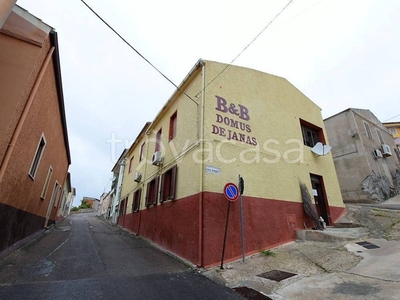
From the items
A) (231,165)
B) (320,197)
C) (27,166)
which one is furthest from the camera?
(320,197)

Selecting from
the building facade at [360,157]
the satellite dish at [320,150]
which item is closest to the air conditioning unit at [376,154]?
the building facade at [360,157]

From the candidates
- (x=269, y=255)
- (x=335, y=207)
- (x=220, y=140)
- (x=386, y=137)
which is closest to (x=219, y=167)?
(x=220, y=140)

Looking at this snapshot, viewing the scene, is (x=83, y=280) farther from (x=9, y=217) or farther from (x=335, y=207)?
(x=335, y=207)

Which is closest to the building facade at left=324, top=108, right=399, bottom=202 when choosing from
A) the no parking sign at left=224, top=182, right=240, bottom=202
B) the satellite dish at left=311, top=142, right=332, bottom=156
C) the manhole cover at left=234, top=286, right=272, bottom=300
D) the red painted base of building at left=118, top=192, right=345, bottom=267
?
the satellite dish at left=311, top=142, right=332, bottom=156

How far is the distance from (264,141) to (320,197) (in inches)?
166

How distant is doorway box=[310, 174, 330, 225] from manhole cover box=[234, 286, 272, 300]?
6.79 meters

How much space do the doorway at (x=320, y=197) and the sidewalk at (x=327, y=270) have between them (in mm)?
2074

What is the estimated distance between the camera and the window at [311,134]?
35.2 feet

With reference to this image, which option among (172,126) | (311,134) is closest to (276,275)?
(172,126)

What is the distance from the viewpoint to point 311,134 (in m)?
11.2

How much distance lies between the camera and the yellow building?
616cm

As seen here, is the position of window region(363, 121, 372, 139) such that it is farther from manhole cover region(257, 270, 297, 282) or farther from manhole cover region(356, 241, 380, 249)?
manhole cover region(257, 270, 297, 282)

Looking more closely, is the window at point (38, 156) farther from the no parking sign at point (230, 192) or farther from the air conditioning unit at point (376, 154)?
the air conditioning unit at point (376, 154)

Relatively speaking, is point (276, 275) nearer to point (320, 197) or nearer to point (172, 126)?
point (320, 197)
